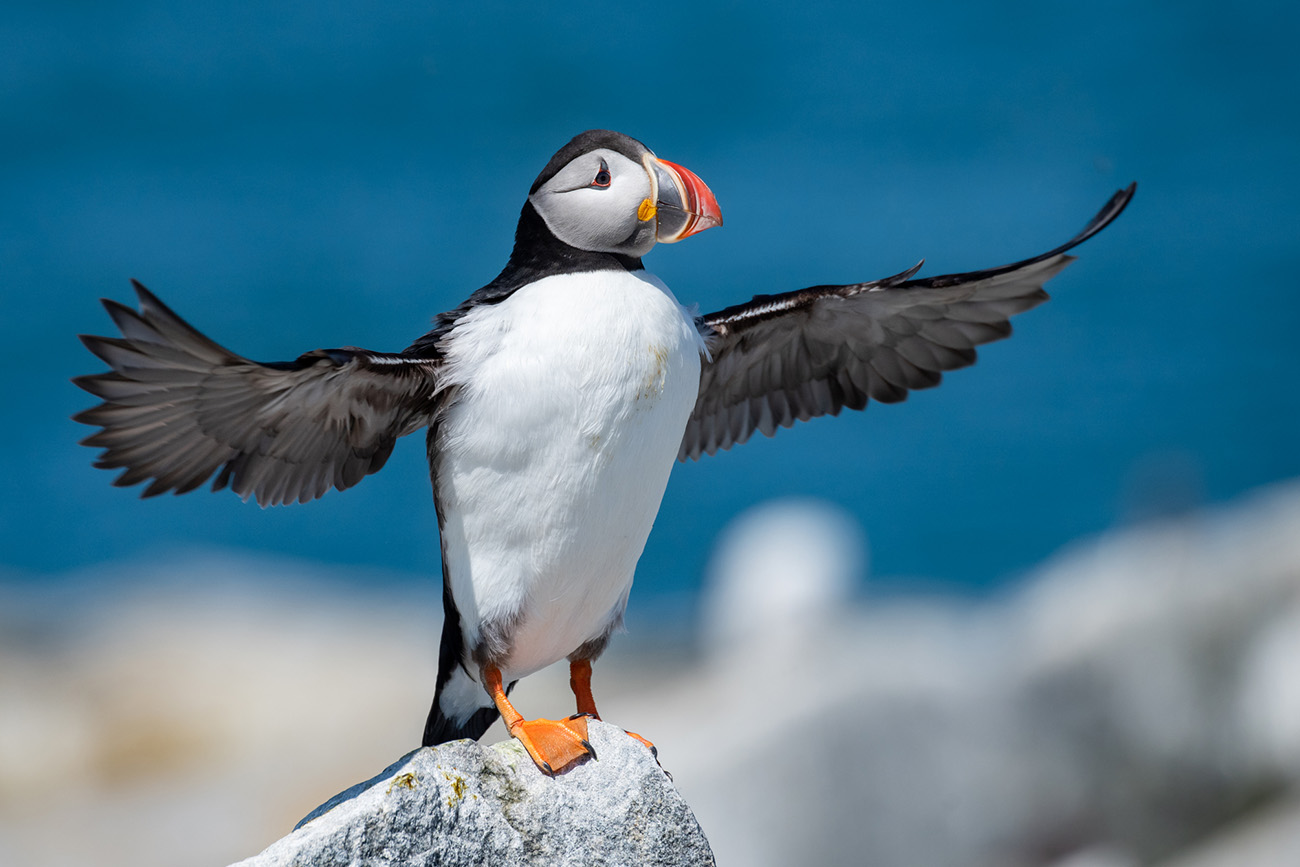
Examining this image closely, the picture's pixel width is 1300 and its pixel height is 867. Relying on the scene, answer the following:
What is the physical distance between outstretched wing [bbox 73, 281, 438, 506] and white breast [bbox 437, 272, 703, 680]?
292mm

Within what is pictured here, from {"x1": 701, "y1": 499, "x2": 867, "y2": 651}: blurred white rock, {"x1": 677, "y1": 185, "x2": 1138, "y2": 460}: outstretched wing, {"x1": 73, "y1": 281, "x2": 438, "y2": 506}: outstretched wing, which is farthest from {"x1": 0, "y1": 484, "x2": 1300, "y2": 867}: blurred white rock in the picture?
{"x1": 73, "y1": 281, "x2": 438, "y2": 506}: outstretched wing

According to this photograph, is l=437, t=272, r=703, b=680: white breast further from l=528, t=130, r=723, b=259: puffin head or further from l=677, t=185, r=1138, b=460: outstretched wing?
l=677, t=185, r=1138, b=460: outstretched wing

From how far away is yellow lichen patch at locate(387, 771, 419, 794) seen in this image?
14.8ft

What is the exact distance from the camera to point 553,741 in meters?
5.02

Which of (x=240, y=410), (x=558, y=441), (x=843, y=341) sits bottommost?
(x=558, y=441)

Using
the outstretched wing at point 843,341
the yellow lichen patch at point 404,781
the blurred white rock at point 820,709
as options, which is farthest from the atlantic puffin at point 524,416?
the blurred white rock at point 820,709

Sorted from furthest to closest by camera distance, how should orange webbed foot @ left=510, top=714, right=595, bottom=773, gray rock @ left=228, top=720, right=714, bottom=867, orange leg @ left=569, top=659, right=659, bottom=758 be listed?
1. orange leg @ left=569, top=659, right=659, bottom=758
2. orange webbed foot @ left=510, top=714, right=595, bottom=773
3. gray rock @ left=228, top=720, right=714, bottom=867

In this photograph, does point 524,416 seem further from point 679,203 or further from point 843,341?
point 843,341

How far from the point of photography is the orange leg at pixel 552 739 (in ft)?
16.2

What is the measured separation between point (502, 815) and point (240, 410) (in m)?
1.77

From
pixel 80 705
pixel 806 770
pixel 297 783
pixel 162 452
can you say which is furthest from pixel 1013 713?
pixel 80 705

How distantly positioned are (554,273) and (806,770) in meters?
6.10

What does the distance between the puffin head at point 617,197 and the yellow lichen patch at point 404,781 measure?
211 cm

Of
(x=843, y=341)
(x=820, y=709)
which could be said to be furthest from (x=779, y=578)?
(x=843, y=341)
